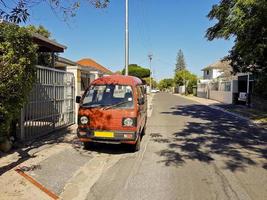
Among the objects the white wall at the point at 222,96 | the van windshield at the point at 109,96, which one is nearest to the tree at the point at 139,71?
the white wall at the point at 222,96

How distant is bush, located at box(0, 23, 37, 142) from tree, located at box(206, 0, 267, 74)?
11.7 m

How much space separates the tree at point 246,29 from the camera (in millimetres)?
16531

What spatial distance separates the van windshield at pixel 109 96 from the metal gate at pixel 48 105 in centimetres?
158

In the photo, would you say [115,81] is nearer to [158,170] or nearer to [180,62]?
[158,170]

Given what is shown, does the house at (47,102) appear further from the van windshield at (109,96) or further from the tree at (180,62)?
the tree at (180,62)

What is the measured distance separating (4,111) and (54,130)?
534 cm

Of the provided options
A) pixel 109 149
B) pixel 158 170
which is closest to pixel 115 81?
pixel 109 149

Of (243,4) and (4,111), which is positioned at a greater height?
(243,4)

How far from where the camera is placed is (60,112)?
511 inches

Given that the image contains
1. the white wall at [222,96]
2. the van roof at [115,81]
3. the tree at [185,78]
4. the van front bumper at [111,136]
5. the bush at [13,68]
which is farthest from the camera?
the tree at [185,78]

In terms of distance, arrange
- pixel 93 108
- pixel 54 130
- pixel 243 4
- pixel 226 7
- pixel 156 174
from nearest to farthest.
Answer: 1. pixel 156 174
2. pixel 93 108
3. pixel 54 130
4. pixel 243 4
5. pixel 226 7

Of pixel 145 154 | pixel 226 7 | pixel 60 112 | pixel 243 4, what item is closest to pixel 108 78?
pixel 145 154

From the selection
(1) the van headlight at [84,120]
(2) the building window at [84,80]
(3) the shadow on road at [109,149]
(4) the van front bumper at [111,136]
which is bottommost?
(3) the shadow on road at [109,149]

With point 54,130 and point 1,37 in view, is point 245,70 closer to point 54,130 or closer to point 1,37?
point 54,130
